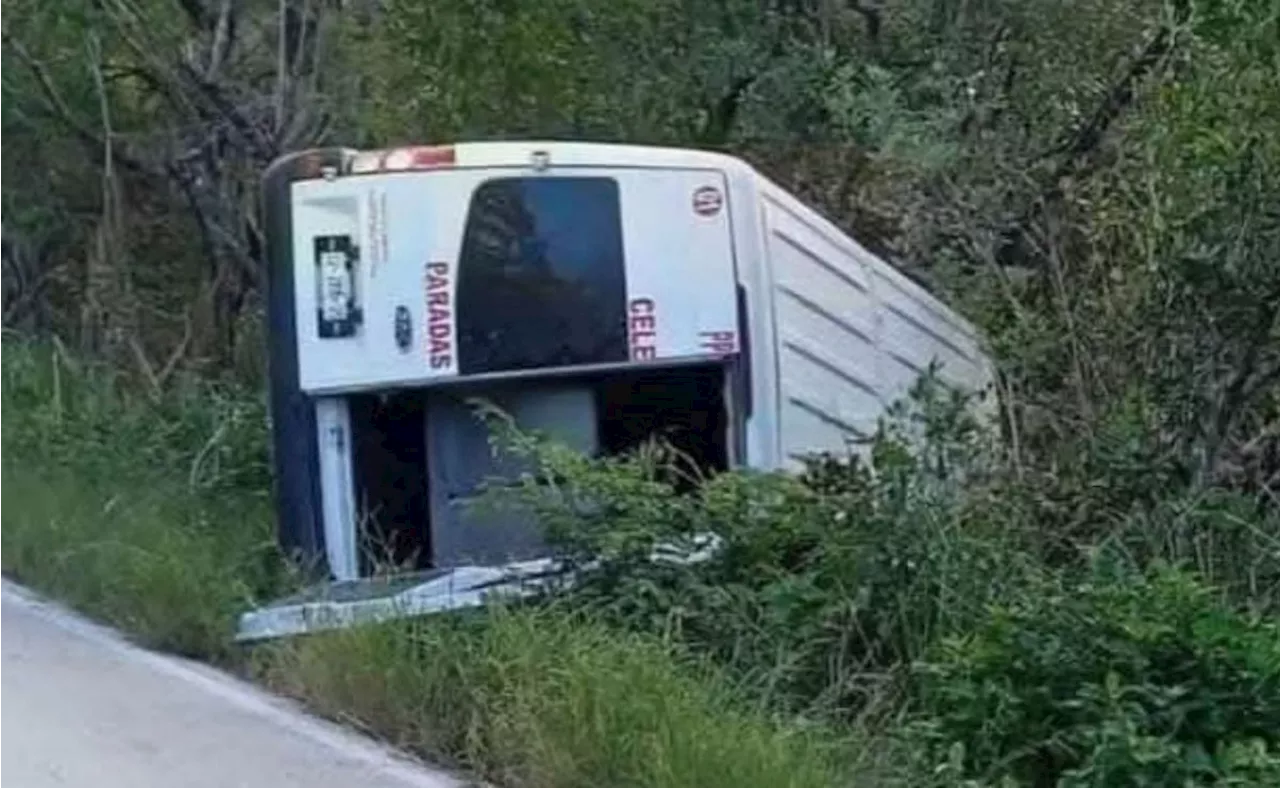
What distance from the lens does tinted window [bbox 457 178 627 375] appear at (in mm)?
9750

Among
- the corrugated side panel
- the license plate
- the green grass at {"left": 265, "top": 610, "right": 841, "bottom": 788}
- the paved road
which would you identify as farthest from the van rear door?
the green grass at {"left": 265, "top": 610, "right": 841, "bottom": 788}

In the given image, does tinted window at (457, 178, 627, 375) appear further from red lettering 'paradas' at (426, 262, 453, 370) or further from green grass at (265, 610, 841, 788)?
green grass at (265, 610, 841, 788)

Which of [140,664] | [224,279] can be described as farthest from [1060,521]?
[224,279]

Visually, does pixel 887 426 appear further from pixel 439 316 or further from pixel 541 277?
pixel 439 316

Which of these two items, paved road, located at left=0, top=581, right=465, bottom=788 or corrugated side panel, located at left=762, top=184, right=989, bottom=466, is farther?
corrugated side panel, located at left=762, top=184, right=989, bottom=466

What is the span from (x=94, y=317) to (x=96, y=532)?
5486 millimetres

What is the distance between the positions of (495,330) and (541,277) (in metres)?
0.29

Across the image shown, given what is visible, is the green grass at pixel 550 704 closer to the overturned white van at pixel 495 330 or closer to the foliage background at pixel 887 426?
the foliage background at pixel 887 426

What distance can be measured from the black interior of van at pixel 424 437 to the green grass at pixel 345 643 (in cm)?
51

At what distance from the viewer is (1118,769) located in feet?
21.6

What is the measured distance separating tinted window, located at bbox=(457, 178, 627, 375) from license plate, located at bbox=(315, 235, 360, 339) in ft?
1.34

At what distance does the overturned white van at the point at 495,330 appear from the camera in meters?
9.69

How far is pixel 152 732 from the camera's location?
8.57 m

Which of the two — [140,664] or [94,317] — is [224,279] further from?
[140,664]
